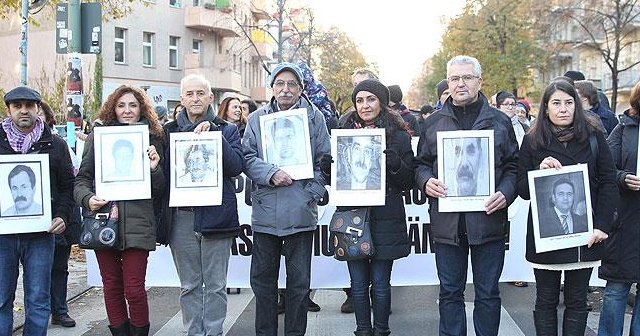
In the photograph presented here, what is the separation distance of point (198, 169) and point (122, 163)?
0.55 m

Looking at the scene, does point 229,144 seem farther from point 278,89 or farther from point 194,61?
point 194,61

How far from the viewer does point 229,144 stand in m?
5.75

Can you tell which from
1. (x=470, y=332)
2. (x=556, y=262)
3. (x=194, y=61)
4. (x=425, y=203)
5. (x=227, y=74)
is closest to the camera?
(x=556, y=262)

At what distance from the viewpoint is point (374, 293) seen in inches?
230

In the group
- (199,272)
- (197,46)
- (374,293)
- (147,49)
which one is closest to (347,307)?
(374,293)

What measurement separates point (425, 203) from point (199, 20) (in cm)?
3727

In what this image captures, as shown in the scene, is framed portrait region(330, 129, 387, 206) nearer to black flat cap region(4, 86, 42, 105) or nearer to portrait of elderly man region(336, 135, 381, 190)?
portrait of elderly man region(336, 135, 381, 190)

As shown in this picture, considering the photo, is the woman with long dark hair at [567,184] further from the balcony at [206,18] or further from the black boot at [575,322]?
the balcony at [206,18]

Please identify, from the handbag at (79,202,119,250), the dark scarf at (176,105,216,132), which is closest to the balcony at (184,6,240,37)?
Answer: the dark scarf at (176,105,216,132)

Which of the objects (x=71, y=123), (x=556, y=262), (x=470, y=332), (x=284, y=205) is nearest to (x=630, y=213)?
(x=556, y=262)

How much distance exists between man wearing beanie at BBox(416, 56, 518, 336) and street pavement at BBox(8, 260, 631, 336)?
1234 mm

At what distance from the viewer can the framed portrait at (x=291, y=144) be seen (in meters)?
5.68

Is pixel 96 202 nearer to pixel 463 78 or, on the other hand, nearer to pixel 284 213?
pixel 284 213

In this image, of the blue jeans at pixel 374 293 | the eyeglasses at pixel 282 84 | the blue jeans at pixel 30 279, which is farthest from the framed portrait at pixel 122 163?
the blue jeans at pixel 374 293
